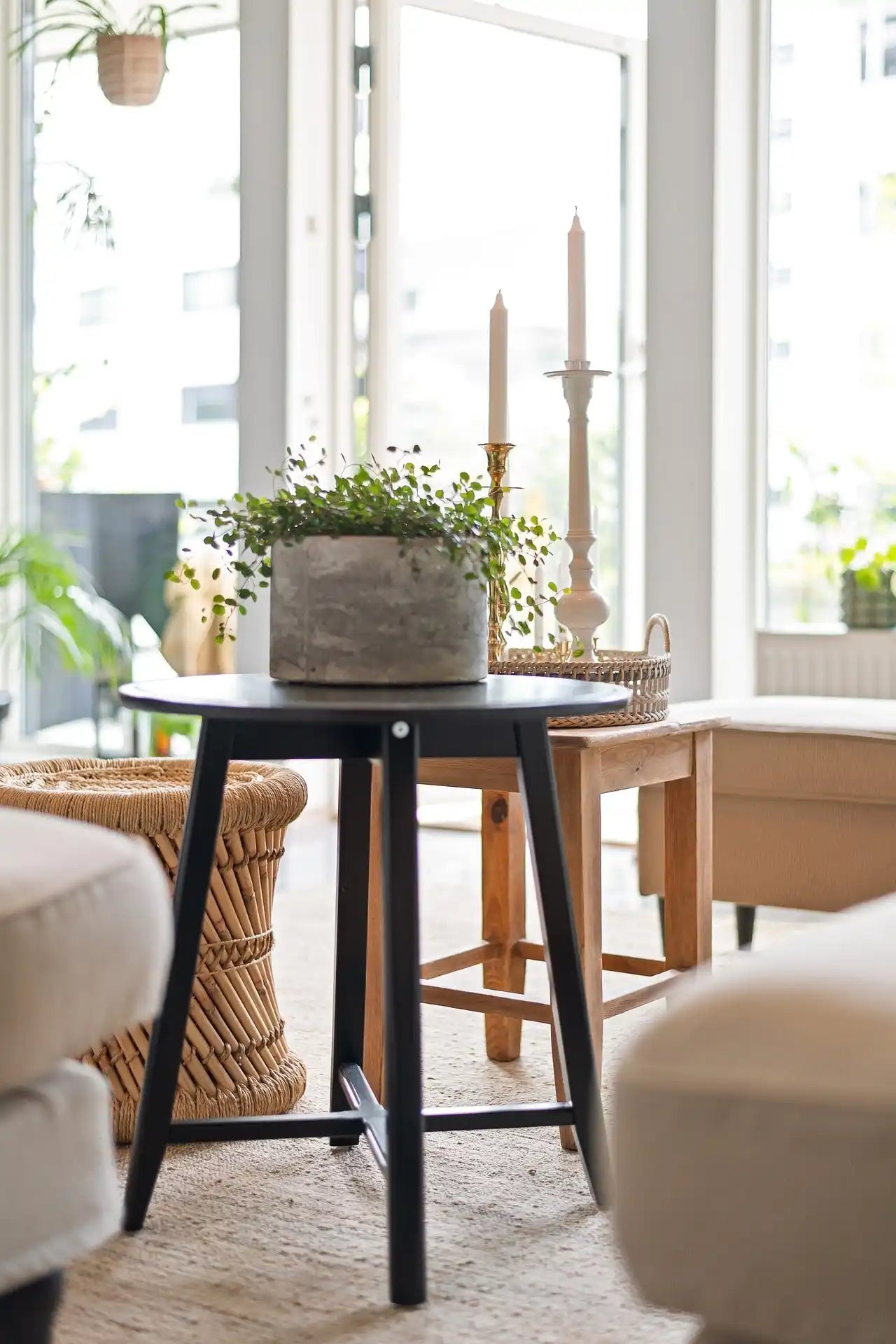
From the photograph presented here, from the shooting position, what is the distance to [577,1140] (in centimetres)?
160

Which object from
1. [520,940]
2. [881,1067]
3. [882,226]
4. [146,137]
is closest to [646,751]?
[520,940]

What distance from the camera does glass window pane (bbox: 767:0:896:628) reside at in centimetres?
386

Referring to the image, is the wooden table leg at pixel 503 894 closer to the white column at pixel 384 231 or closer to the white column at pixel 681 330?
the white column at pixel 681 330

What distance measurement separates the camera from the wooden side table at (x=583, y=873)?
5.97ft

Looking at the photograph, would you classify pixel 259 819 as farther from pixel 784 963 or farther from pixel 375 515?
pixel 784 963

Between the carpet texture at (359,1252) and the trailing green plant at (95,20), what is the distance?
3502 millimetres

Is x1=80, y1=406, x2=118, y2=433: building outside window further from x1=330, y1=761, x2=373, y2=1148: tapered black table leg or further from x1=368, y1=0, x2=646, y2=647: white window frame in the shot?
x1=330, y1=761, x2=373, y2=1148: tapered black table leg

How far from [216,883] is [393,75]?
121 inches

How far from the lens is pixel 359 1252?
1531 millimetres

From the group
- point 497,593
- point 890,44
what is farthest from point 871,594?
point 497,593

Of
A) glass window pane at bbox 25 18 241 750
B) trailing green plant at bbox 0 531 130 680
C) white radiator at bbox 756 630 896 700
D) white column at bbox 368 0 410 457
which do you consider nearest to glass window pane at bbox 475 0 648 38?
white column at bbox 368 0 410 457

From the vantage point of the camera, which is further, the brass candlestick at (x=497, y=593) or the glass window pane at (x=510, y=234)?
the glass window pane at (x=510, y=234)

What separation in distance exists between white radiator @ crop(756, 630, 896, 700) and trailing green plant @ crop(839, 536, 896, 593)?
0.11m

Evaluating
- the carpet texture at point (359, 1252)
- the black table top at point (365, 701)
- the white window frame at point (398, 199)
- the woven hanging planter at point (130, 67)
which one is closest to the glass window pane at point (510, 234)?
the white window frame at point (398, 199)
